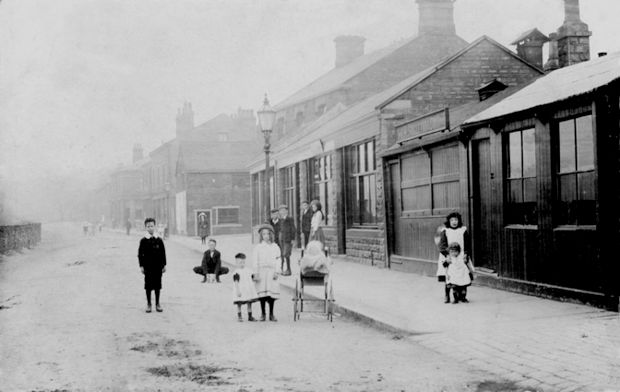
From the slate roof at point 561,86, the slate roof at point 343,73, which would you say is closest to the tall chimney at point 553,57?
the slate roof at point 561,86

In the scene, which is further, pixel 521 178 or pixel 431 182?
pixel 431 182

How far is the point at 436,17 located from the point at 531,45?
11.9 m

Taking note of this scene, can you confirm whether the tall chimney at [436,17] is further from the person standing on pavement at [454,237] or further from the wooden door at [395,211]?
the person standing on pavement at [454,237]

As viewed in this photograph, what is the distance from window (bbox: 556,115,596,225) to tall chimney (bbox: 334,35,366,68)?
3393 cm

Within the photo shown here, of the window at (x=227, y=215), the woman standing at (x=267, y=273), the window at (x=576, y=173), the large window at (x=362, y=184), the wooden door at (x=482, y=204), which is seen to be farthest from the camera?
the window at (x=227, y=215)

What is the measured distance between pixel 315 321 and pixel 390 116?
8208mm

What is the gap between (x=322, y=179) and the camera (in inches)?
856

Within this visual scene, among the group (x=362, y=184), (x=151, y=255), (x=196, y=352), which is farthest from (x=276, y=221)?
(x=196, y=352)

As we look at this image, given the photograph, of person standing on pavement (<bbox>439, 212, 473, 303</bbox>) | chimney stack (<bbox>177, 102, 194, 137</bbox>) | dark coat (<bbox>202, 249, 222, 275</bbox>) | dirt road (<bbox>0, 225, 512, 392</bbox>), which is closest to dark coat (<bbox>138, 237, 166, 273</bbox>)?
dirt road (<bbox>0, 225, 512, 392</bbox>)

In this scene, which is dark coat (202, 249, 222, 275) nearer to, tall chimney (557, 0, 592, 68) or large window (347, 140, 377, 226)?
large window (347, 140, 377, 226)

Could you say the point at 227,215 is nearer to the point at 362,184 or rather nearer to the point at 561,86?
the point at 362,184

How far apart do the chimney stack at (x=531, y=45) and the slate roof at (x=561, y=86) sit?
29.7ft

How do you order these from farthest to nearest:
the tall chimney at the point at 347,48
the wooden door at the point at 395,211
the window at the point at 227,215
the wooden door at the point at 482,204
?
the window at the point at 227,215 → the tall chimney at the point at 347,48 → the wooden door at the point at 395,211 → the wooden door at the point at 482,204

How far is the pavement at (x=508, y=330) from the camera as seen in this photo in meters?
5.59
